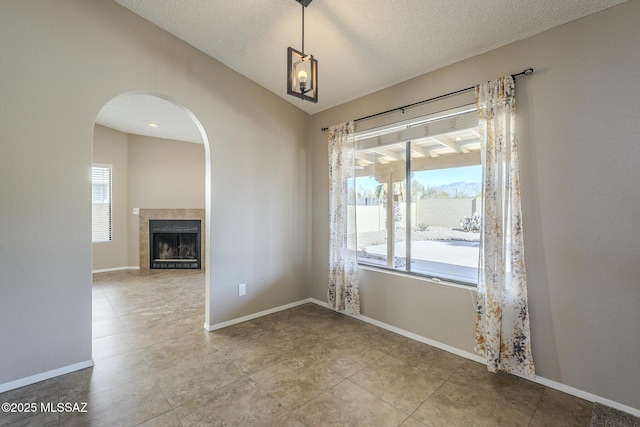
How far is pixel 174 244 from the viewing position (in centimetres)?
632

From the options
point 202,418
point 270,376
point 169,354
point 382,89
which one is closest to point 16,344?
point 169,354

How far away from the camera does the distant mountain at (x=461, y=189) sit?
2.65 meters

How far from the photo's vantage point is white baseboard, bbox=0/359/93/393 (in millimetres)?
2066

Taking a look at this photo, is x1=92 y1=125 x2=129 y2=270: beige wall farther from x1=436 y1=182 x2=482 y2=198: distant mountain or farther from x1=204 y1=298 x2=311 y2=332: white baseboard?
x1=436 y1=182 x2=482 y2=198: distant mountain

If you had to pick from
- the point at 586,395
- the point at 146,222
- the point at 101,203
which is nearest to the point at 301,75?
the point at 586,395

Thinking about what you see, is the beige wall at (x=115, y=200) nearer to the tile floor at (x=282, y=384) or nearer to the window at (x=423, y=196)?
the tile floor at (x=282, y=384)

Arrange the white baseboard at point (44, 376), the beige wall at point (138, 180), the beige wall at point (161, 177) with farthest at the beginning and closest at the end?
the beige wall at point (161, 177), the beige wall at point (138, 180), the white baseboard at point (44, 376)

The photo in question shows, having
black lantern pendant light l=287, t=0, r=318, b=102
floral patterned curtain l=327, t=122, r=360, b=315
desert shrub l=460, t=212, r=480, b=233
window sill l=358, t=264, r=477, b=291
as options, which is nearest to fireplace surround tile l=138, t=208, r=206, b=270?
floral patterned curtain l=327, t=122, r=360, b=315

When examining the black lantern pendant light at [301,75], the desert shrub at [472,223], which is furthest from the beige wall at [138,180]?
the desert shrub at [472,223]

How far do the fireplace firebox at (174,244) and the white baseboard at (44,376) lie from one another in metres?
3.95

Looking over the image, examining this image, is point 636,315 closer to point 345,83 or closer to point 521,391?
point 521,391

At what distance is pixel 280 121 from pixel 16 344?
11.1 ft

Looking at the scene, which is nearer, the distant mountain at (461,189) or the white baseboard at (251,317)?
the distant mountain at (461,189)

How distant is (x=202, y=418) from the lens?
1.79 m
